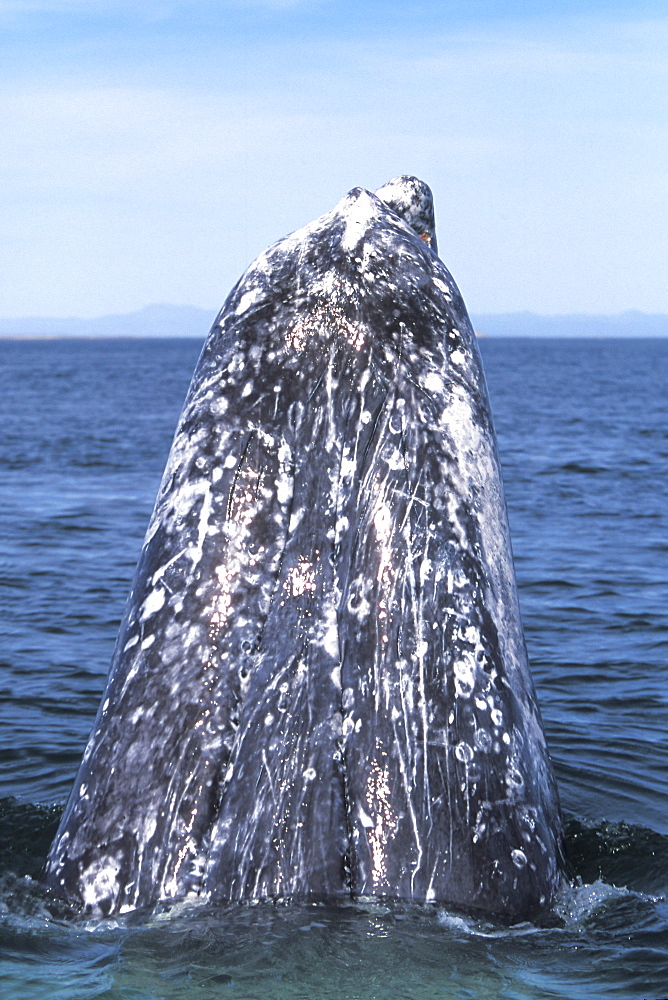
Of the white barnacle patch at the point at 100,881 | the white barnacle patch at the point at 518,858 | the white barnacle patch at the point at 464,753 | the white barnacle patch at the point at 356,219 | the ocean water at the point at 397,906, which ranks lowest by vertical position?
the ocean water at the point at 397,906

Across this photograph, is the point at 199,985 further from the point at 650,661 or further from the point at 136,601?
the point at 650,661

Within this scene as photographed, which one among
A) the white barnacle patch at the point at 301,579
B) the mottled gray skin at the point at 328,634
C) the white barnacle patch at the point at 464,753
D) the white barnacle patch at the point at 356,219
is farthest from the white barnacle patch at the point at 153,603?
the white barnacle patch at the point at 356,219

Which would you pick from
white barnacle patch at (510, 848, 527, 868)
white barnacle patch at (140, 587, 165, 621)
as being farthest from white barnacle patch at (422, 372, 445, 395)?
white barnacle patch at (510, 848, 527, 868)

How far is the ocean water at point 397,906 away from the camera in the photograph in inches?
137

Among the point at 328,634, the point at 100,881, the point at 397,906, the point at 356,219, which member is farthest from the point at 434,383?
the point at 100,881

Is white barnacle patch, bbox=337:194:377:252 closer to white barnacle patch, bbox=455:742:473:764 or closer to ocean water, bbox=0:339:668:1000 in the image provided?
white barnacle patch, bbox=455:742:473:764

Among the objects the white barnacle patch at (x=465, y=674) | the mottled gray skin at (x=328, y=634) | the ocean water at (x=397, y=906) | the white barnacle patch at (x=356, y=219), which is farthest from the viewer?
the white barnacle patch at (x=356, y=219)

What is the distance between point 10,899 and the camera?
4.26 meters

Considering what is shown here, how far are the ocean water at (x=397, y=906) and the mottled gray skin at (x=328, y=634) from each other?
13 cm

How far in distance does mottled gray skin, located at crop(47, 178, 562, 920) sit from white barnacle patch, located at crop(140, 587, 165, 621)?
13 millimetres

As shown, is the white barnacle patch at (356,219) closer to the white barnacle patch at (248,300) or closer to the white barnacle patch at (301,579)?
the white barnacle patch at (248,300)

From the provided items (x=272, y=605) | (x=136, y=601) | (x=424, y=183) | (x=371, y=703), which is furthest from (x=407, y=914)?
(x=424, y=183)

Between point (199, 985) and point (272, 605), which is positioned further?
point (272, 605)

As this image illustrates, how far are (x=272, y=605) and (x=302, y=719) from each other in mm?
385
